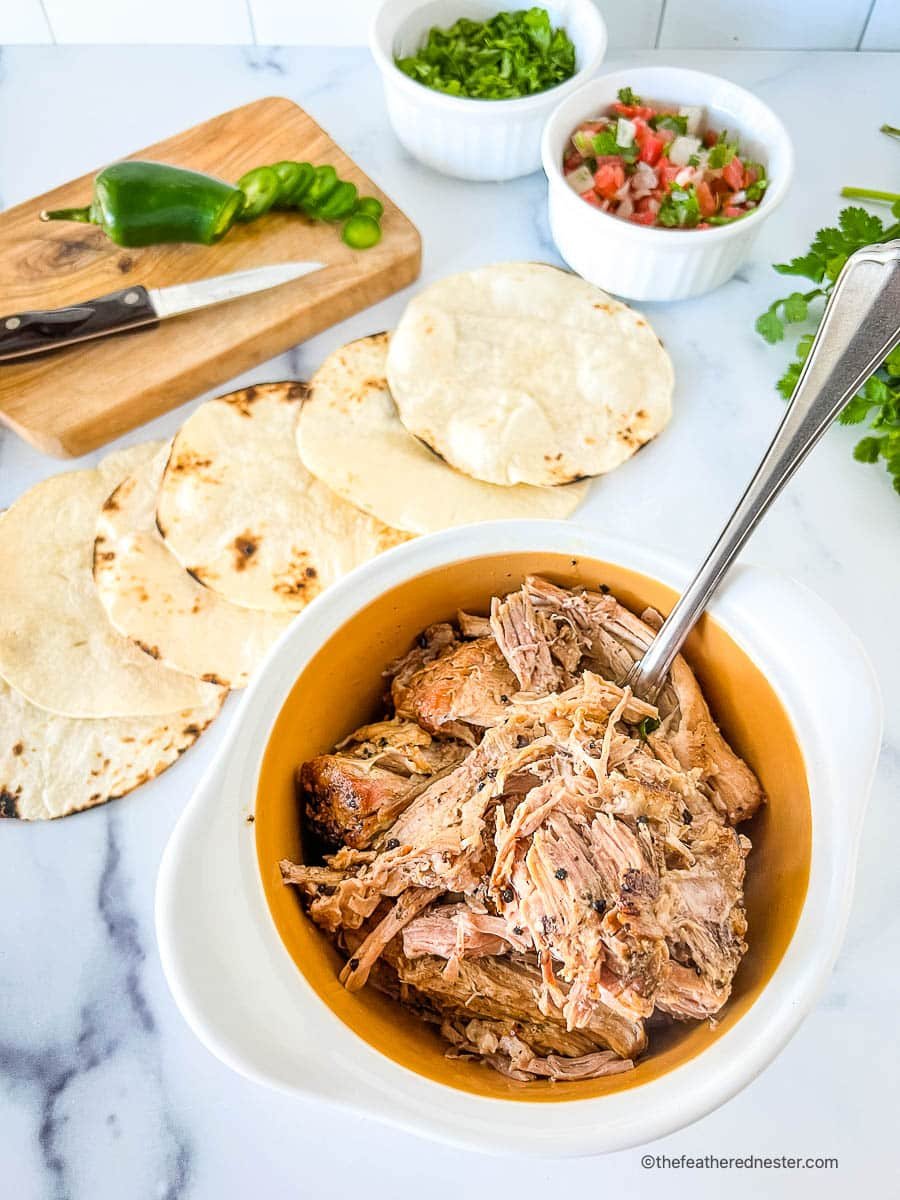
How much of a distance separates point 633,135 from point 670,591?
1396 mm

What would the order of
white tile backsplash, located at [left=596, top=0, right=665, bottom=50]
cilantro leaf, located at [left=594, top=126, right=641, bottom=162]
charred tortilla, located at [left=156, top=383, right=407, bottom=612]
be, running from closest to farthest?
charred tortilla, located at [left=156, top=383, right=407, bottom=612] → cilantro leaf, located at [left=594, top=126, right=641, bottom=162] → white tile backsplash, located at [left=596, top=0, right=665, bottom=50]

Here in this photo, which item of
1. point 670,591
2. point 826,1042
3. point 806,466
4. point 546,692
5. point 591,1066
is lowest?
point 826,1042

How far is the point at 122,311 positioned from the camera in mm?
2172

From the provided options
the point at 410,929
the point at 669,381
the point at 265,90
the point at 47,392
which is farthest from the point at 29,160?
the point at 410,929

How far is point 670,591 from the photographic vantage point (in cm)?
136

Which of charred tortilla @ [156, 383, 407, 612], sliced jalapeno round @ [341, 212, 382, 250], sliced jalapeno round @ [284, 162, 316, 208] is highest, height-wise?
sliced jalapeno round @ [284, 162, 316, 208]

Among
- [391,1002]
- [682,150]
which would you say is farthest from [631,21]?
[391,1002]

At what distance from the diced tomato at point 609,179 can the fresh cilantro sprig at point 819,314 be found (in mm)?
425

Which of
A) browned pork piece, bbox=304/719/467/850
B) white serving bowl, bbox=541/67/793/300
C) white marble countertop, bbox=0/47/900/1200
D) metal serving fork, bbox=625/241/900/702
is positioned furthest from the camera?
white serving bowl, bbox=541/67/793/300

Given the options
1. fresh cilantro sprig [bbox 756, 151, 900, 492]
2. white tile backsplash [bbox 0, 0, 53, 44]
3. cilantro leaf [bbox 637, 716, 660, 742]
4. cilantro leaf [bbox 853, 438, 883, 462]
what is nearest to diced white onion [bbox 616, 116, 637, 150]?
fresh cilantro sprig [bbox 756, 151, 900, 492]

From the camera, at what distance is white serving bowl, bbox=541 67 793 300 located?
2100 millimetres

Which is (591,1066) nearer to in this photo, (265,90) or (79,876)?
(79,876)

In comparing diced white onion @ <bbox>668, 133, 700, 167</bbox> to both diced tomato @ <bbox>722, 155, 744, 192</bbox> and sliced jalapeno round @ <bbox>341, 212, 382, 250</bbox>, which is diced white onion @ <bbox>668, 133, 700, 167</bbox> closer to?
diced tomato @ <bbox>722, 155, 744, 192</bbox>

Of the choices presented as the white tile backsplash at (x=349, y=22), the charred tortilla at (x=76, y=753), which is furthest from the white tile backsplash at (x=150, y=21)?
the charred tortilla at (x=76, y=753)
